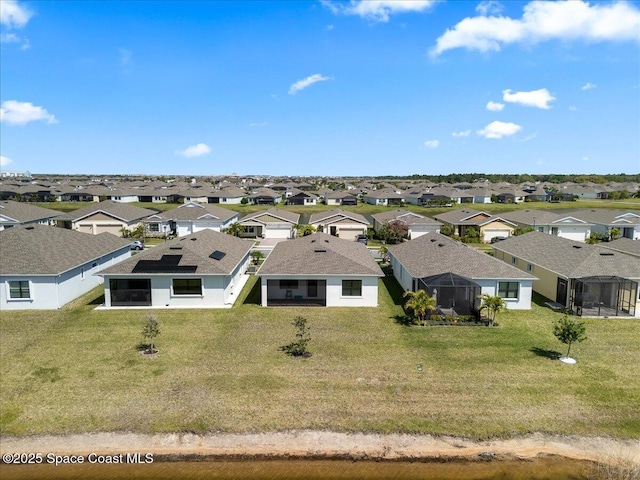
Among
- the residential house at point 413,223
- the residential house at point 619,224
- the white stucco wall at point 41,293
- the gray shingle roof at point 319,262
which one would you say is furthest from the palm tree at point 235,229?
the residential house at point 619,224

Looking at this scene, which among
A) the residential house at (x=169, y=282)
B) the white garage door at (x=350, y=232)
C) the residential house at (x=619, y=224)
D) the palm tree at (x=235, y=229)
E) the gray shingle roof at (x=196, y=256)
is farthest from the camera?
the white garage door at (x=350, y=232)

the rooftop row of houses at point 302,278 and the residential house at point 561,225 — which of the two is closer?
the rooftop row of houses at point 302,278

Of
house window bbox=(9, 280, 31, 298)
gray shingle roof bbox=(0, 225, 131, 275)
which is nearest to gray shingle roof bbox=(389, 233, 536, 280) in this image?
gray shingle roof bbox=(0, 225, 131, 275)

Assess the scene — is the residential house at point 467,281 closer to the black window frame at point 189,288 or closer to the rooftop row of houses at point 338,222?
the black window frame at point 189,288

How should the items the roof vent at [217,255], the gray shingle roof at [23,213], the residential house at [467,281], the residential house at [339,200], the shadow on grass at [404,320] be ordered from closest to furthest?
the shadow on grass at [404,320], the residential house at [467,281], the roof vent at [217,255], the gray shingle roof at [23,213], the residential house at [339,200]

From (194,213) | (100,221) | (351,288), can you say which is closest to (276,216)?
(194,213)

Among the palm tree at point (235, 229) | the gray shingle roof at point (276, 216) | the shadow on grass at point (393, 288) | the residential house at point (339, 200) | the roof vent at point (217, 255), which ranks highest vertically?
the residential house at point (339, 200)

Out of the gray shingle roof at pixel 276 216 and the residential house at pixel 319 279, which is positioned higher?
the gray shingle roof at pixel 276 216

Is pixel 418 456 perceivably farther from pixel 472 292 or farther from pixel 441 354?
pixel 472 292
